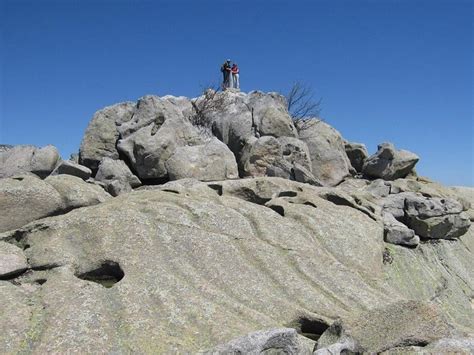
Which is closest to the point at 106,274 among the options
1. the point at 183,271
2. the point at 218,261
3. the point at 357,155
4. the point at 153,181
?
the point at 183,271

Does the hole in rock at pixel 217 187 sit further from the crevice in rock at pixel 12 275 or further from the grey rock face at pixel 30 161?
the grey rock face at pixel 30 161

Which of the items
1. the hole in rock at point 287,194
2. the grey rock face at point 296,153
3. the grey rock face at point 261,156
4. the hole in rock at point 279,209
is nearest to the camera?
the hole in rock at point 279,209

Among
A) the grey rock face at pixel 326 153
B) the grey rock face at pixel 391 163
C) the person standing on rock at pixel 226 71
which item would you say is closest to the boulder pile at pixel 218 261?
the grey rock face at pixel 391 163

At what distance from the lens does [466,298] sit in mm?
19250

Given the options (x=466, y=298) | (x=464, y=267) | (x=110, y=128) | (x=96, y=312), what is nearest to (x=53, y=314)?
(x=96, y=312)

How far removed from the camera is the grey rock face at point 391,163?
2938 centimetres

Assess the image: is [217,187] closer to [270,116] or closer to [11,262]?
[11,262]

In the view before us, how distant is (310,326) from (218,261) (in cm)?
285

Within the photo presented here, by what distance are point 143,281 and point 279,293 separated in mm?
3342

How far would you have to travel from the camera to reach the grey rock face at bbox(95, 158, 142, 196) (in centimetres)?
2399

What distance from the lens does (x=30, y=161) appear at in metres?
26.6

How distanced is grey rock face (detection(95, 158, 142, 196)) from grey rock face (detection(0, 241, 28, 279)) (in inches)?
423

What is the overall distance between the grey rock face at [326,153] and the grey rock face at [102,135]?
11.5 m

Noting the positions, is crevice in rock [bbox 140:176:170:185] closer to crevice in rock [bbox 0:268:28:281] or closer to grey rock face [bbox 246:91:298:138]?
grey rock face [bbox 246:91:298:138]
